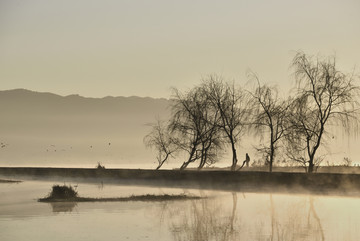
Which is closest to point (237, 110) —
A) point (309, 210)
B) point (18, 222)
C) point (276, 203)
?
point (276, 203)

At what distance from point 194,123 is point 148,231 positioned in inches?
1186

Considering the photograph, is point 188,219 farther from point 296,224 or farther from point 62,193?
point 62,193

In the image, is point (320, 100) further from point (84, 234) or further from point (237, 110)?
point (84, 234)

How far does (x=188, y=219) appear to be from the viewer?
25.0 m

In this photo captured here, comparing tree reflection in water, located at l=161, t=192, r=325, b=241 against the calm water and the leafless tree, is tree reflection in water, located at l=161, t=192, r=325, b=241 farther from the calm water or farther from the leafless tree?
the leafless tree

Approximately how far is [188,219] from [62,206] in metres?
7.23

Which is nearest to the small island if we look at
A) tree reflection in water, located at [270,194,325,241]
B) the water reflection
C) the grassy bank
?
the water reflection

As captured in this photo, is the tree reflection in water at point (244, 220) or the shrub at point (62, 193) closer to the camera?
the tree reflection in water at point (244, 220)

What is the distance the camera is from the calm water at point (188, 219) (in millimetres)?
20547

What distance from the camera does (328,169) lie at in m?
51.7

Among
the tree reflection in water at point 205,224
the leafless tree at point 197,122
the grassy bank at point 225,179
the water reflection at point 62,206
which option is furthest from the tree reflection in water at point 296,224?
the leafless tree at point 197,122

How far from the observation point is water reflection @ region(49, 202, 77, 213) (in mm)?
28513

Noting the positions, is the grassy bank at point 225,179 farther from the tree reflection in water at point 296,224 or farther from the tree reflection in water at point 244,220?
the tree reflection in water at point 296,224

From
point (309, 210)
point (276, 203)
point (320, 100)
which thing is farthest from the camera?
point (320, 100)
